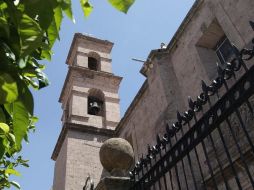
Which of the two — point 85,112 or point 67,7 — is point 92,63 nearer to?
point 85,112

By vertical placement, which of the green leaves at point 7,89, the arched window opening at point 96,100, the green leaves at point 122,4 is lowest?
the green leaves at point 7,89

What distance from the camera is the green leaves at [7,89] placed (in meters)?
1.21

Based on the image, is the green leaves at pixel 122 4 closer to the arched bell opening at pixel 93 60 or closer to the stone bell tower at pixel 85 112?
the stone bell tower at pixel 85 112

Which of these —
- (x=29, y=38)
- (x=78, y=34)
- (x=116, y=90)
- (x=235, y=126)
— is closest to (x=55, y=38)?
(x=29, y=38)

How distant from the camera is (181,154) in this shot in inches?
143

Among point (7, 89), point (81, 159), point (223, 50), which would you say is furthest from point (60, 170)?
point (7, 89)

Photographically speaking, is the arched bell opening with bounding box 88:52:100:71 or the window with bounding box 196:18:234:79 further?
the arched bell opening with bounding box 88:52:100:71

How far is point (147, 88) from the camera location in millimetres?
13945

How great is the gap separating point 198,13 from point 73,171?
8.42 meters

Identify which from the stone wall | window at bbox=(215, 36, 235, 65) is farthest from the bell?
window at bbox=(215, 36, 235, 65)

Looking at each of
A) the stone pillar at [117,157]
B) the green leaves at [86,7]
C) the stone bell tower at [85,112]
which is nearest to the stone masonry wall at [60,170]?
A: the stone bell tower at [85,112]

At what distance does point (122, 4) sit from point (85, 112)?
1604 centimetres

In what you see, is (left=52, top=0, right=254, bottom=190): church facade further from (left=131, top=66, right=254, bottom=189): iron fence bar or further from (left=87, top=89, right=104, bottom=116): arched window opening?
(left=131, top=66, right=254, bottom=189): iron fence bar

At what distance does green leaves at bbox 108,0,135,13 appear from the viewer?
130cm
